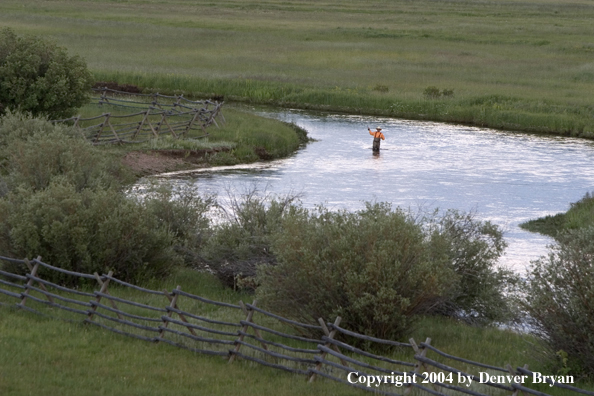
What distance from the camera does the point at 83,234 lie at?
44.6 feet

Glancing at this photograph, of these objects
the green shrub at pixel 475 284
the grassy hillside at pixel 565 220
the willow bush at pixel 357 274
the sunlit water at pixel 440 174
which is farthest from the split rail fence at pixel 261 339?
the grassy hillside at pixel 565 220

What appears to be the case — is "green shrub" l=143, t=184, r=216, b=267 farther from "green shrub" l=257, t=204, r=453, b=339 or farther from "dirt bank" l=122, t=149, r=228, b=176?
"dirt bank" l=122, t=149, r=228, b=176

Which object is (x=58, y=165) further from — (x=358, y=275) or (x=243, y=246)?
(x=358, y=275)

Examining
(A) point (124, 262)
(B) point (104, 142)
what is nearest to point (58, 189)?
(A) point (124, 262)

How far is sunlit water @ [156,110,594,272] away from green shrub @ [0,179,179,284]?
25.9 ft

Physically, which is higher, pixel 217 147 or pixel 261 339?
pixel 261 339

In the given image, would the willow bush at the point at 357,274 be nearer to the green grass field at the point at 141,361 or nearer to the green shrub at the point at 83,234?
the green grass field at the point at 141,361

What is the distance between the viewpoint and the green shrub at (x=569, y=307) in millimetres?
9602

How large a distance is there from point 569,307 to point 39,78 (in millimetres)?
22812

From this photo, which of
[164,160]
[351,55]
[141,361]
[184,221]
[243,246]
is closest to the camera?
[141,361]

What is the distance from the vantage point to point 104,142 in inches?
1085

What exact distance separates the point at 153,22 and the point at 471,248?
63377 mm

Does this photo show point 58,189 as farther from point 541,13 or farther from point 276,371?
point 541,13

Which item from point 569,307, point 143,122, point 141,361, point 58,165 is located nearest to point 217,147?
point 143,122
